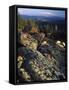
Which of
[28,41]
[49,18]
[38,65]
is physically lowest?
[38,65]

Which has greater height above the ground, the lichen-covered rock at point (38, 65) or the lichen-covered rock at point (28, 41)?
the lichen-covered rock at point (28, 41)

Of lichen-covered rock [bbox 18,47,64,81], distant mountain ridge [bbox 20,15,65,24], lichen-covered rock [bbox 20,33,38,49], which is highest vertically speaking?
distant mountain ridge [bbox 20,15,65,24]

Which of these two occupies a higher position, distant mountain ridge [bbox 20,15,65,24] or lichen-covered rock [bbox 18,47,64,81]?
distant mountain ridge [bbox 20,15,65,24]

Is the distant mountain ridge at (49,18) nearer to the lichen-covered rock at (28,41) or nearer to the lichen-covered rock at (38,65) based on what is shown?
the lichen-covered rock at (28,41)

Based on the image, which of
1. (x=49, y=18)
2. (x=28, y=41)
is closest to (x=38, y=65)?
(x=28, y=41)

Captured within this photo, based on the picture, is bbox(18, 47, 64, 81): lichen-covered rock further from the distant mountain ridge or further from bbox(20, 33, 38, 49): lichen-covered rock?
the distant mountain ridge

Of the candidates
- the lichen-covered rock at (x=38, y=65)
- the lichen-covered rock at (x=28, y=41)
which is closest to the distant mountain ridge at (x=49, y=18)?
the lichen-covered rock at (x=28, y=41)

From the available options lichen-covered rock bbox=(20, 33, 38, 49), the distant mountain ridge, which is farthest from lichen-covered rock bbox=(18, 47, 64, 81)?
the distant mountain ridge

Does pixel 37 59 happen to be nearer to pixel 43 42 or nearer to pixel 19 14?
pixel 43 42

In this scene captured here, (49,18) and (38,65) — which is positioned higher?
(49,18)

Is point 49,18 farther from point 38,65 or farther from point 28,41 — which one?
point 38,65

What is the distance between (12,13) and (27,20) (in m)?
0.15

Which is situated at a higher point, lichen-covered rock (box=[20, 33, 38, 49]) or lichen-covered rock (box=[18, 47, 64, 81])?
lichen-covered rock (box=[20, 33, 38, 49])

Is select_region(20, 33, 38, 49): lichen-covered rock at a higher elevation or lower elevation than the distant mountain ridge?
lower
